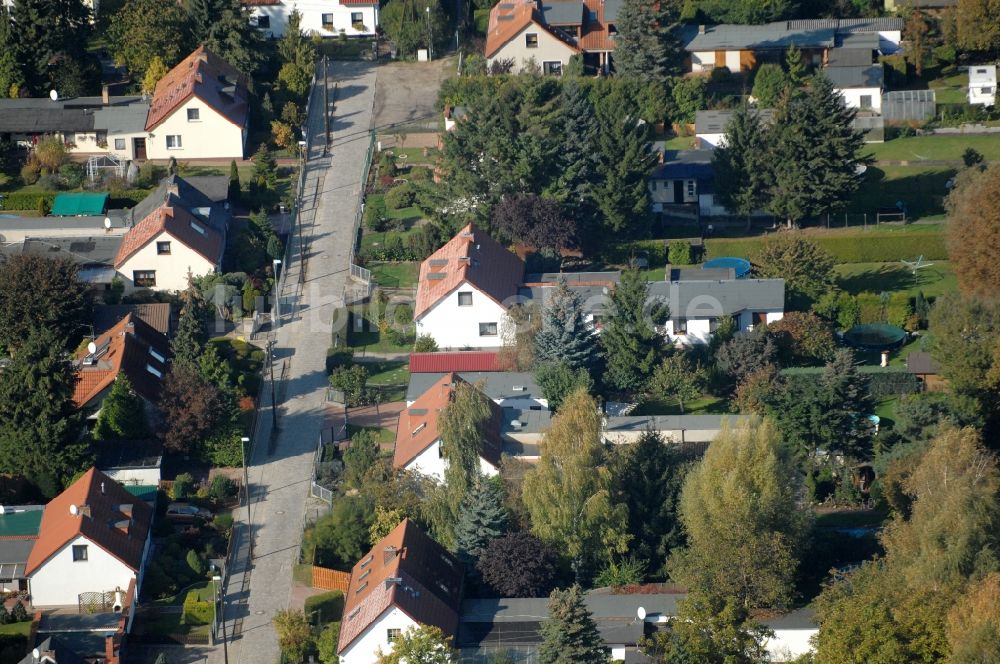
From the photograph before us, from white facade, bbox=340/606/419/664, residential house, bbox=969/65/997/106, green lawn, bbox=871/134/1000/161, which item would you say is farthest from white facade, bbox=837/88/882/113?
white facade, bbox=340/606/419/664

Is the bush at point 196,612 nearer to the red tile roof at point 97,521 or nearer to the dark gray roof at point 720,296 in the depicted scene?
the red tile roof at point 97,521

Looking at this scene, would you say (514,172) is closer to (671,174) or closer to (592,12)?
(671,174)

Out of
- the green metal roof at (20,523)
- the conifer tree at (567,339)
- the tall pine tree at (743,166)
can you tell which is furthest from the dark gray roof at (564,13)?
the green metal roof at (20,523)

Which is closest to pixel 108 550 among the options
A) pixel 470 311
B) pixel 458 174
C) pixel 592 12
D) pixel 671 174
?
pixel 470 311

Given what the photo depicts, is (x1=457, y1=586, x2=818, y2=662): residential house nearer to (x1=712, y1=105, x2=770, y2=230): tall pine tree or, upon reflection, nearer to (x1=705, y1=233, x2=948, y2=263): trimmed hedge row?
(x1=705, y1=233, x2=948, y2=263): trimmed hedge row

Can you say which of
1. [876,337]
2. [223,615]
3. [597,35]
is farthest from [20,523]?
[597,35]

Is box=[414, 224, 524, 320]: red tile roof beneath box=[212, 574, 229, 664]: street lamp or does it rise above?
above

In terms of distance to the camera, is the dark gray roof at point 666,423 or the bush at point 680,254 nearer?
the dark gray roof at point 666,423
